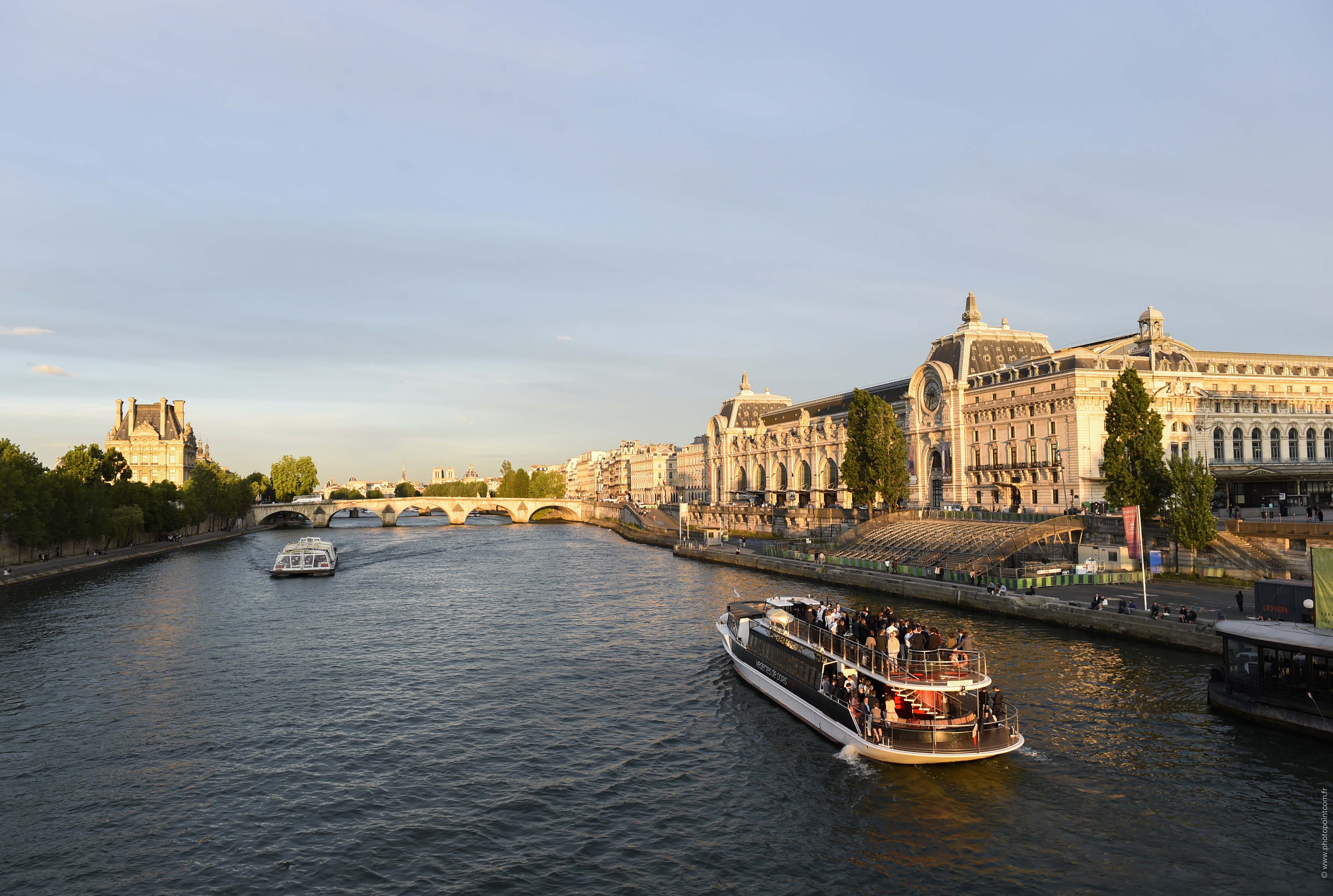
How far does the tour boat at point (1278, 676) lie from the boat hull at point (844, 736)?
10348 millimetres

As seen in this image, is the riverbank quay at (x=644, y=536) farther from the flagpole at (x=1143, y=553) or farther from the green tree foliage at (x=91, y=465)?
the green tree foliage at (x=91, y=465)

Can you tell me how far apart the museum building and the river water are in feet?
142

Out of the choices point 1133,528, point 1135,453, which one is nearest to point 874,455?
point 1135,453

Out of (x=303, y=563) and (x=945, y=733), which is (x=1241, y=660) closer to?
(x=945, y=733)

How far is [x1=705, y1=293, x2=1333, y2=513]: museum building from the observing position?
266 ft

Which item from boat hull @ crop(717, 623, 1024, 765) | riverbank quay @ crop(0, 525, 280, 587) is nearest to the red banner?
boat hull @ crop(717, 623, 1024, 765)

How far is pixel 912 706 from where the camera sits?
93.7ft

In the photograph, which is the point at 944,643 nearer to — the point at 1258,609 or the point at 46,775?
the point at 1258,609

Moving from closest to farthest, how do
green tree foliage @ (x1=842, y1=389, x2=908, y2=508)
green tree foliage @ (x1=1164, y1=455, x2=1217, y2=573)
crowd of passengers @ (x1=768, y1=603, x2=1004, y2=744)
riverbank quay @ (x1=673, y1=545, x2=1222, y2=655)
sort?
crowd of passengers @ (x1=768, y1=603, x2=1004, y2=744)
riverbank quay @ (x1=673, y1=545, x2=1222, y2=655)
green tree foliage @ (x1=1164, y1=455, x2=1217, y2=573)
green tree foliage @ (x1=842, y1=389, x2=908, y2=508)

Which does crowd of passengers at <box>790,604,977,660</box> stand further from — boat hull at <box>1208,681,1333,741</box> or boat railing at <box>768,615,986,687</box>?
boat hull at <box>1208,681,1333,741</box>

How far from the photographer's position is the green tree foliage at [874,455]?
92375 mm

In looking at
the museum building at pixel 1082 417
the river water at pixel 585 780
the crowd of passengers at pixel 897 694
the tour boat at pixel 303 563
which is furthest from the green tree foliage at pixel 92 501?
the museum building at pixel 1082 417

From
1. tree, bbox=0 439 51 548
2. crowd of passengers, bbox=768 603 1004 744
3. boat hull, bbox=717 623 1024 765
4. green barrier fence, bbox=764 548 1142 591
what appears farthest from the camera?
tree, bbox=0 439 51 548

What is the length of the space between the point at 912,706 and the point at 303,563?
73653 millimetres
